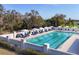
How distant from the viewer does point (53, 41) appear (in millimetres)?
6402

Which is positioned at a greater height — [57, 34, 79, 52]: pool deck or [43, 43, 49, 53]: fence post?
[43, 43, 49, 53]: fence post

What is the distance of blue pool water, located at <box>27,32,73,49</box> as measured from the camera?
6.05m

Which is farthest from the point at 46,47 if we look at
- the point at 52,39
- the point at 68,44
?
the point at 52,39

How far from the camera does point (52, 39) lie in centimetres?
664

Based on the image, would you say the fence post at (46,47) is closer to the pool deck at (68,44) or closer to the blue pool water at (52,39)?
the blue pool water at (52,39)

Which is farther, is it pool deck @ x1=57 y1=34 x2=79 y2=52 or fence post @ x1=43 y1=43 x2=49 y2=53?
pool deck @ x1=57 y1=34 x2=79 y2=52

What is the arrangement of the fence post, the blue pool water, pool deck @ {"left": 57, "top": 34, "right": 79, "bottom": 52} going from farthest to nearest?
the blue pool water
pool deck @ {"left": 57, "top": 34, "right": 79, "bottom": 52}
the fence post

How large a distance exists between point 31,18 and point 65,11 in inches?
46.0

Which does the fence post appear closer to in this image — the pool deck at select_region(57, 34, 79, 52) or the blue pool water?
the blue pool water

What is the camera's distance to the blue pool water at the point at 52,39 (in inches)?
238

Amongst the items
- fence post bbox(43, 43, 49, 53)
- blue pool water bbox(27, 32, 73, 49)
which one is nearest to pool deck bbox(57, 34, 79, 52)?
blue pool water bbox(27, 32, 73, 49)

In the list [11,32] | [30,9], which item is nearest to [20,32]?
[11,32]
